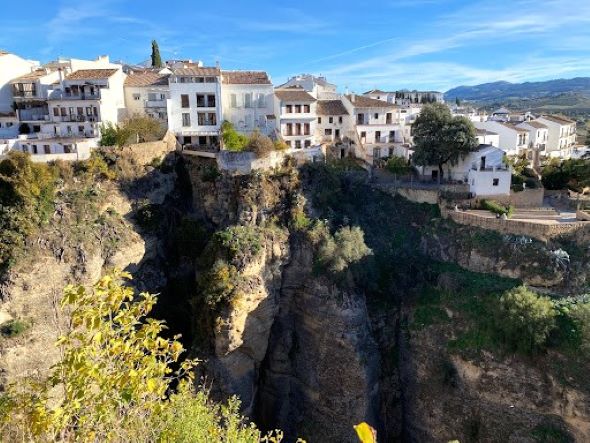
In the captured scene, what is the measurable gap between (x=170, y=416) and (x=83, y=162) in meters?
19.6

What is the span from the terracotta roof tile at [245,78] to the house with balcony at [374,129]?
646 cm

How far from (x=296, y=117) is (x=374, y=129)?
21.4ft

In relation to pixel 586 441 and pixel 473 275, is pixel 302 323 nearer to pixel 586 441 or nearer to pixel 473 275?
pixel 473 275

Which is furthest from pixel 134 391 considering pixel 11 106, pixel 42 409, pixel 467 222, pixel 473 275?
pixel 11 106

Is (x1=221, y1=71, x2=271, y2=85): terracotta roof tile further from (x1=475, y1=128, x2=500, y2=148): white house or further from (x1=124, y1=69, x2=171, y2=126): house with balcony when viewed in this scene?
(x1=475, y1=128, x2=500, y2=148): white house

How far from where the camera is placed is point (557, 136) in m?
41.6

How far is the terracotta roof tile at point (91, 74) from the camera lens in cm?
3053

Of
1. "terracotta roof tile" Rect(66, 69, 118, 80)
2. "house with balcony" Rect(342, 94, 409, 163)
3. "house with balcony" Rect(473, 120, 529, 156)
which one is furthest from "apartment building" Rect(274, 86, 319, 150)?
"house with balcony" Rect(473, 120, 529, 156)

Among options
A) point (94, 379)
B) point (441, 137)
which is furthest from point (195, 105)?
point (94, 379)

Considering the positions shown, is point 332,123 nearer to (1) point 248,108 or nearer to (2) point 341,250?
(1) point 248,108

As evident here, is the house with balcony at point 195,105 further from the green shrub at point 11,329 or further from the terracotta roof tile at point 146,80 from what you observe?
the green shrub at point 11,329

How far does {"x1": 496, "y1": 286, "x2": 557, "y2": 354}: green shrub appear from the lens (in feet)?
64.5

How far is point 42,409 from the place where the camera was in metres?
5.50

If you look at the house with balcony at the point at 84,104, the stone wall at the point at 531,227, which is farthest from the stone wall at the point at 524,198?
the house with balcony at the point at 84,104
